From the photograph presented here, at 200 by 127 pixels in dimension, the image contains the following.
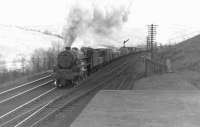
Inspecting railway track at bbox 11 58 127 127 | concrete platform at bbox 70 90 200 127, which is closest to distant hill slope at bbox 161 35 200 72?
railway track at bbox 11 58 127 127

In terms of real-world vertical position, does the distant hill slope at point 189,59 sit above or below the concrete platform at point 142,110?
above

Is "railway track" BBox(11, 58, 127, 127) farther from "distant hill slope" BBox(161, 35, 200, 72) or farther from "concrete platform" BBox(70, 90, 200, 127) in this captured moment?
"distant hill slope" BBox(161, 35, 200, 72)

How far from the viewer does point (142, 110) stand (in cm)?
1752

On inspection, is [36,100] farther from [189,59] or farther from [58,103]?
[189,59]

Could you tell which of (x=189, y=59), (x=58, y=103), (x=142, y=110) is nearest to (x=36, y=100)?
(x=58, y=103)

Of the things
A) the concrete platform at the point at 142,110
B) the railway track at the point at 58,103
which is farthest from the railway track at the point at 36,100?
the concrete platform at the point at 142,110

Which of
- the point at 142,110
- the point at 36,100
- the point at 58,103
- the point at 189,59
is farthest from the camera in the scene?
the point at 189,59

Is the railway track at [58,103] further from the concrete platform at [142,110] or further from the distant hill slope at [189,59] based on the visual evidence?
the distant hill slope at [189,59]

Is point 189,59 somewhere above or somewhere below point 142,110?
above

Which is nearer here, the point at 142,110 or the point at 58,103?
the point at 142,110

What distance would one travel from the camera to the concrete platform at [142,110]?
14883 mm

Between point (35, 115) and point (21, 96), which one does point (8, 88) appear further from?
point (35, 115)

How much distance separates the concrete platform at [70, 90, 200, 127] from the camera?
14.9m

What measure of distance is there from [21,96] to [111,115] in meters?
8.78
